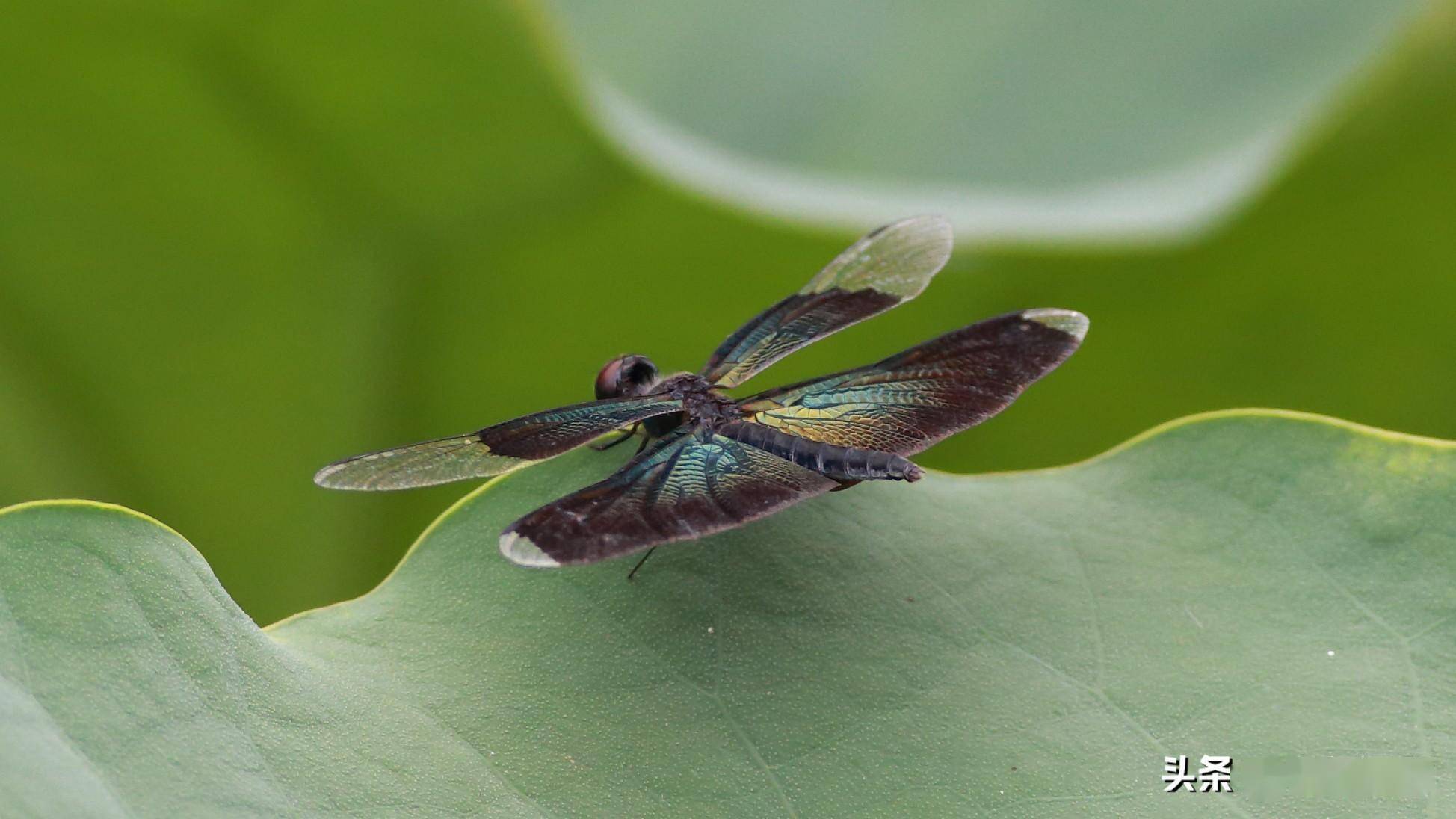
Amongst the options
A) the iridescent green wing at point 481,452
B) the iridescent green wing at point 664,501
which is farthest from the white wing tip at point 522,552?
the iridescent green wing at point 481,452

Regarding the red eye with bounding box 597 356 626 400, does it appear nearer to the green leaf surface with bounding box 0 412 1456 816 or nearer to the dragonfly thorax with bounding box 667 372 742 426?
the dragonfly thorax with bounding box 667 372 742 426

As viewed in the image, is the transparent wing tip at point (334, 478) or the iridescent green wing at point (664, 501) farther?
the transparent wing tip at point (334, 478)

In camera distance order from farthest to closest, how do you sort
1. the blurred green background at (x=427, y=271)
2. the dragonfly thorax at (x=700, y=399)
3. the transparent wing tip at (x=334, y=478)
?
the blurred green background at (x=427, y=271) → the dragonfly thorax at (x=700, y=399) → the transparent wing tip at (x=334, y=478)

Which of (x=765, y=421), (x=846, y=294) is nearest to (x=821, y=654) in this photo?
(x=765, y=421)

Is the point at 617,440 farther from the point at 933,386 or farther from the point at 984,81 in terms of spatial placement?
the point at 984,81

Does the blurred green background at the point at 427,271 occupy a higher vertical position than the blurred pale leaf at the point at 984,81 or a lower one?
lower

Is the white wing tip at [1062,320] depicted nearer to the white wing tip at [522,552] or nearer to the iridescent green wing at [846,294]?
the iridescent green wing at [846,294]
